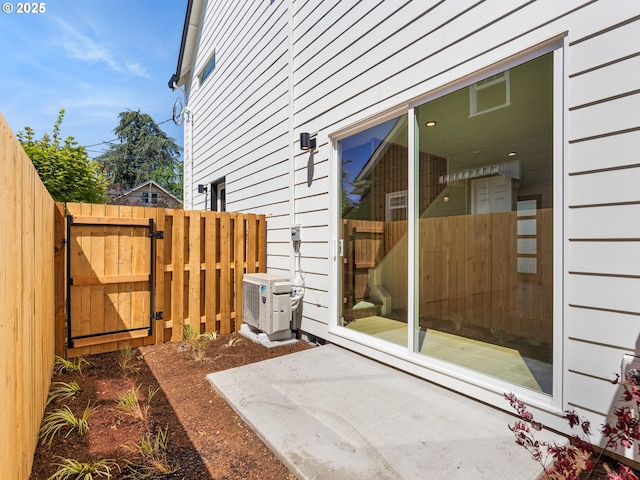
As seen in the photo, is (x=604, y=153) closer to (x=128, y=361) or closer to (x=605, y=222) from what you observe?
(x=605, y=222)

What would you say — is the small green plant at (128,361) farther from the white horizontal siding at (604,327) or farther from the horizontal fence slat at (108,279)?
the white horizontal siding at (604,327)

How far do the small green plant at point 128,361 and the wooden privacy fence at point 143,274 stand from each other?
0.62 ft

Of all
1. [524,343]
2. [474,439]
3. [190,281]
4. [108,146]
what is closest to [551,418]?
[474,439]

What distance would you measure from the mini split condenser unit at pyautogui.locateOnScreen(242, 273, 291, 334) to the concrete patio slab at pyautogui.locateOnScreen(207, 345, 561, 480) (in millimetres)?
822

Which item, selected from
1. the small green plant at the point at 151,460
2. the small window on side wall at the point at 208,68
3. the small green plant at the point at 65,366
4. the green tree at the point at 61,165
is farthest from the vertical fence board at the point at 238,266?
the small window on side wall at the point at 208,68

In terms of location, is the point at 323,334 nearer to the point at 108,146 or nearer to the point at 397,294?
the point at 397,294

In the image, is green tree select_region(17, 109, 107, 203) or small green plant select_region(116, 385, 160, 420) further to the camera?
green tree select_region(17, 109, 107, 203)

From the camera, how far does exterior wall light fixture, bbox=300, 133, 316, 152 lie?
4082mm

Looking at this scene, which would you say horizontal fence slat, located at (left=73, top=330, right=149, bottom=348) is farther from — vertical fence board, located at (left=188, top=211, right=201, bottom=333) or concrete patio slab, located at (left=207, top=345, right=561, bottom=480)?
concrete patio slab, located at (left=207, top=345, right=561, bottom=480)

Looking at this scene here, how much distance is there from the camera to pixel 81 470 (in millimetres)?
1795

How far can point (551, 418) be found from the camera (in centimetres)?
205

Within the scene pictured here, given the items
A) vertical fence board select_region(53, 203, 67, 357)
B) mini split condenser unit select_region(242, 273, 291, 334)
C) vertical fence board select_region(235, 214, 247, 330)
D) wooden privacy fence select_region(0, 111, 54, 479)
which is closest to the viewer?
wooden privacy fence select_region(0, 111, 54, 479)

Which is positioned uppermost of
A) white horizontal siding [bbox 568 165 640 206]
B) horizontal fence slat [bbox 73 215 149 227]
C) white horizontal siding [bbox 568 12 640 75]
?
white horizontal siding [bbox 568 12 640 75]

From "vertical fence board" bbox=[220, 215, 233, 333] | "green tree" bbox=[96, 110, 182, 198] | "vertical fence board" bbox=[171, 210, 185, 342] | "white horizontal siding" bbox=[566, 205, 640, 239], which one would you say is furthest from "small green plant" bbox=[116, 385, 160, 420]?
"green tree" bbox=[96, 110, 182, 198]
